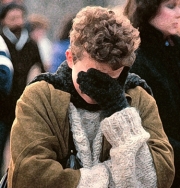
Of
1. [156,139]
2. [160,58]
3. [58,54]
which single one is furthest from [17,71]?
[156,139]

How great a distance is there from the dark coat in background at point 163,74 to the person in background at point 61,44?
0.46 m

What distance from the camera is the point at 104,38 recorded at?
1346mm

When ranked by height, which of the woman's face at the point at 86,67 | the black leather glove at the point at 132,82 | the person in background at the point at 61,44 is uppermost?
the woman's face at the point at 86,67

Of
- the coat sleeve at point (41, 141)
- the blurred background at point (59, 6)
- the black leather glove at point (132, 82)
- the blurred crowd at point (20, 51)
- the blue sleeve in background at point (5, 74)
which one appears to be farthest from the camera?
the blurred background at point (59, 6)

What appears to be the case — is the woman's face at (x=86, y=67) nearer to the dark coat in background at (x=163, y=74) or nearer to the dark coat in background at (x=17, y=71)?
the dark coat in background at (x=163, y=74)

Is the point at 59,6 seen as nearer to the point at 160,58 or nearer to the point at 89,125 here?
the point at 160,58

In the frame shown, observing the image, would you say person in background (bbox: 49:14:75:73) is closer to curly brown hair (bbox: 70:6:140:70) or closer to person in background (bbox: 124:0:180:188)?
person in background (bbox: 124:0:180:188)

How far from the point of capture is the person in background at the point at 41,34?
2.50 meters

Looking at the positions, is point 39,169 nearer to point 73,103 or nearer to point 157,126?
point 73,103

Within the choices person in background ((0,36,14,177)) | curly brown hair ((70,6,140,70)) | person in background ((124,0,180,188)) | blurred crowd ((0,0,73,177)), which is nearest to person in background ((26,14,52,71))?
blurred crowd ((0,0,73,177))

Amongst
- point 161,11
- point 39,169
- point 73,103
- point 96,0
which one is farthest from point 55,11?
point 39,169

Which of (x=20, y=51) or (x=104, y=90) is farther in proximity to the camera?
(x=20, y=51)

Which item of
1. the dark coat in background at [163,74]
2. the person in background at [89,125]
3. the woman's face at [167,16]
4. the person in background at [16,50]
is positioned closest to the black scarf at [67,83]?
the person in background at [89,125]

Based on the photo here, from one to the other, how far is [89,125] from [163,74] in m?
0.73
